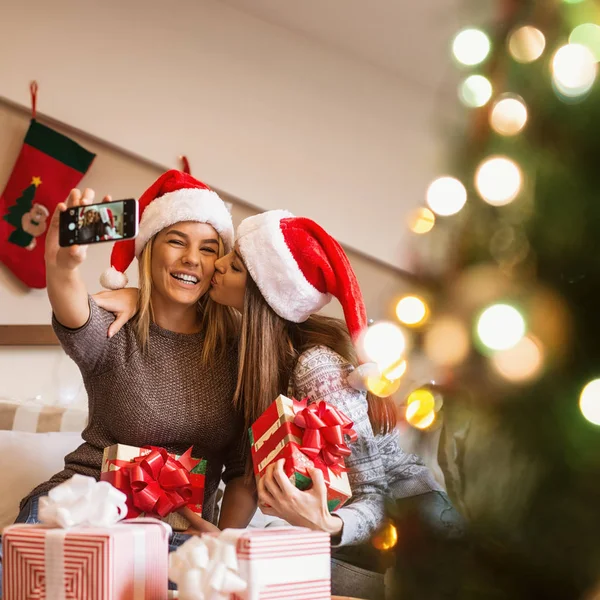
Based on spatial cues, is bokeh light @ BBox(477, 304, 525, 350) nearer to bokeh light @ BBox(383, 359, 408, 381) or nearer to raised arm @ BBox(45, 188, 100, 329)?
bokeh light @ BBox(383, 359, 408, 381)

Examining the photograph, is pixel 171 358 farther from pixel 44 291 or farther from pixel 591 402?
pixel 591 402

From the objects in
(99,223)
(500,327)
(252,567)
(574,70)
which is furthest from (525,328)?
(99,223)

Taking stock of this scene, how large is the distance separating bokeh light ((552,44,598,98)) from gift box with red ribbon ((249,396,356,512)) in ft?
2.32

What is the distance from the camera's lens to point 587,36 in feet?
2.14

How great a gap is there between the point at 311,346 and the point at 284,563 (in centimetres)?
69

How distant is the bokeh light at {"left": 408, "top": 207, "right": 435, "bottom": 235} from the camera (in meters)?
0.78

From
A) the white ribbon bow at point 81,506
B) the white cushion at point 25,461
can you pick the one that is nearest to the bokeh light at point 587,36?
the white ribbon bow at point 81,506

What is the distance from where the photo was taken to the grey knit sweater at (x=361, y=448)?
1328 millimetres

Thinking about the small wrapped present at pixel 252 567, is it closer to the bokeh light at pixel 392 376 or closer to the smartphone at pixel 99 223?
the bokeh light at pixel 392 376

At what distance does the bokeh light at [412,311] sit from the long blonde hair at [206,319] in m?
1.01

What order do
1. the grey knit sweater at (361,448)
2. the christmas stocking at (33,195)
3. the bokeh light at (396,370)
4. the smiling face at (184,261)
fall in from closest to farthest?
the bokeh light at (396,370) < the grey knit sweater at (361,448) < the smiling face at (184,261) < the christmas stocking at (33,195)

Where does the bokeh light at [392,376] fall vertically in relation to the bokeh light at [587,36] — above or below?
below

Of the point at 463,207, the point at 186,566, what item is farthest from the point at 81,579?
the point at 463,207

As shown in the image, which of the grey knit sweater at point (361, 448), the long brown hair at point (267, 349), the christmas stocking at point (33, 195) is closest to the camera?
A: the grey knit sweater at point (361, 448)
